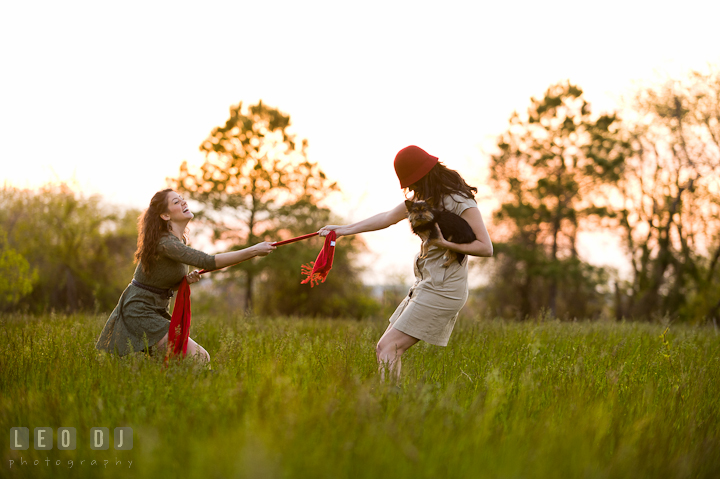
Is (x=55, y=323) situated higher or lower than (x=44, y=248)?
lower

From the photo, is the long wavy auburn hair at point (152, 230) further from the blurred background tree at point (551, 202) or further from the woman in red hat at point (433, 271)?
the blurred background tree at point (551, 202)

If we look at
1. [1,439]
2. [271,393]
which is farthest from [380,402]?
[1,439]

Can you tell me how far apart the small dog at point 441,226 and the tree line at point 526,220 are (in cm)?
1897

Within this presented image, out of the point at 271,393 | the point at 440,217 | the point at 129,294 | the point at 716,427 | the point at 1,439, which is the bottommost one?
the point at 716,427

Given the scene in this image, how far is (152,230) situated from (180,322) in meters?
0.85

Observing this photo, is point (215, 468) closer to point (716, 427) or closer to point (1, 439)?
point (1, 439)

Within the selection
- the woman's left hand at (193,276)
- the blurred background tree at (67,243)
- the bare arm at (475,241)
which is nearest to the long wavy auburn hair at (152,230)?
the woman's left hand at (193,276)

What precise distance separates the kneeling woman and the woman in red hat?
1.32 metres

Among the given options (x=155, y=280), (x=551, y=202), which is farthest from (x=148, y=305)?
(x=551, y=202)

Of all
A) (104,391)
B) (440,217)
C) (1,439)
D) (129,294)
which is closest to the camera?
(1,439)

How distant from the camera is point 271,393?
2.71 m

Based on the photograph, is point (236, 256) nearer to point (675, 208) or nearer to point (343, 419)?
point (343, 419)

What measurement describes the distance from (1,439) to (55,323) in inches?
172

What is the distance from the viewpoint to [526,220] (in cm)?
2781
